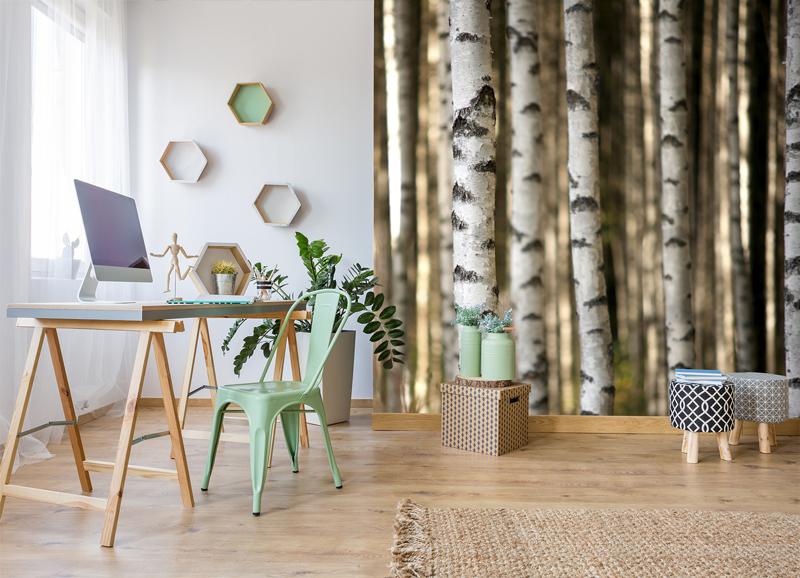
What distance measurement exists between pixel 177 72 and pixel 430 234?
198 cm

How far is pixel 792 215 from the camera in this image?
2836mm

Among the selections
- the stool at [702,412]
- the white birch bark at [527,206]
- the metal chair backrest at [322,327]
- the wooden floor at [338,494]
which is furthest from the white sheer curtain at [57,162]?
the stool at [702,412]

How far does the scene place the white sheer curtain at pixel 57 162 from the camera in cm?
232

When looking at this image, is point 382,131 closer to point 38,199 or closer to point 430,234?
point 430,234

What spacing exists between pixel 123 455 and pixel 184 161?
2.36 meters

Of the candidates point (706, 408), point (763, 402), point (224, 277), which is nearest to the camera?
point (224, 277)

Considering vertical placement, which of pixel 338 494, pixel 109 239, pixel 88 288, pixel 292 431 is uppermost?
pixel 109 239

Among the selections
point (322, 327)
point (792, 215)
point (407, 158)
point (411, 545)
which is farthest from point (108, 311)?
point (792, 215)

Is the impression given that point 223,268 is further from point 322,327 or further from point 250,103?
point 250,103

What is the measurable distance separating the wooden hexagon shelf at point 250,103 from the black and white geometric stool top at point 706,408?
2790 millimetres

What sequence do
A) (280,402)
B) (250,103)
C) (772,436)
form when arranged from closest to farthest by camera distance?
(280,402)
(772,436)
(250,103)

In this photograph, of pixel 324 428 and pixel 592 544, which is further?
pixel 324 428

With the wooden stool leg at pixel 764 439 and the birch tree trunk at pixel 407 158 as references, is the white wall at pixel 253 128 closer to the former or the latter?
the birch tree trunk at pixel 407 158

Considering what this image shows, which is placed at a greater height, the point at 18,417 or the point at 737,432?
the point at 18,417
